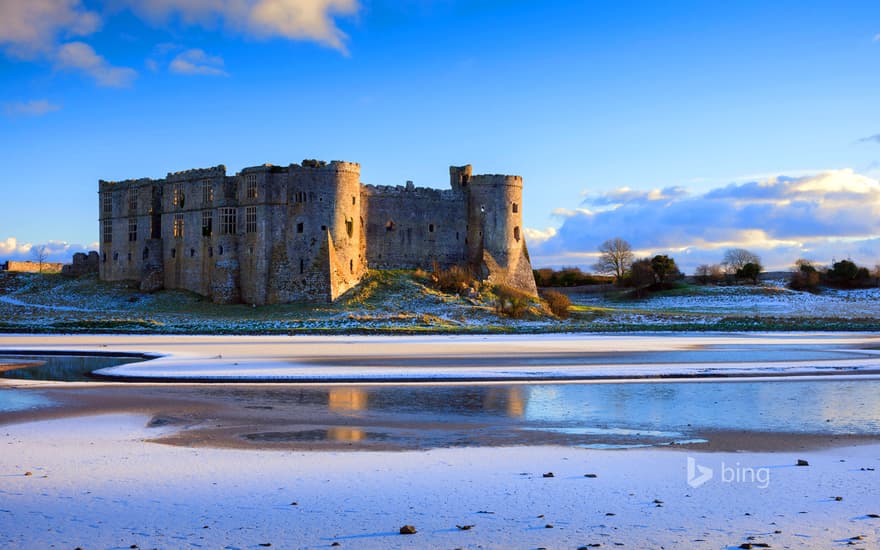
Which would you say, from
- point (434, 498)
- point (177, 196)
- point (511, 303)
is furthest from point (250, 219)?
point (434, 498)

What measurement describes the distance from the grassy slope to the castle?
58.9 inches

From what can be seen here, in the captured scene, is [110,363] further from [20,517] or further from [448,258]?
[448,258]

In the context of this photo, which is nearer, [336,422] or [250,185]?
[336,422]

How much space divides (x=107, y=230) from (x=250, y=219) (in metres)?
13.1

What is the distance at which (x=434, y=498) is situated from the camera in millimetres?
9148

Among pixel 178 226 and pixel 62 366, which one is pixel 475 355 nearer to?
pixel 62 366

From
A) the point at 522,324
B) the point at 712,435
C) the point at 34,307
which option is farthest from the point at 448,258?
A: the point at 712,435

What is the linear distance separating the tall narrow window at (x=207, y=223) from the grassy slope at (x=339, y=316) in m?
3.83

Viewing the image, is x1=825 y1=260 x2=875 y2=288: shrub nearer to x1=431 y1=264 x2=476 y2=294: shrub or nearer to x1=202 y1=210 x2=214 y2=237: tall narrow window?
x1=431 y1=264 x2=476 y2=294: shrub

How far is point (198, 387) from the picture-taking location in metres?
19.1

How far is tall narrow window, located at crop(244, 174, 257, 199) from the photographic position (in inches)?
2021

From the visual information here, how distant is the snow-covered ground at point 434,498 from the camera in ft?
25.8

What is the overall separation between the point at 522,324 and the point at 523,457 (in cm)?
3603

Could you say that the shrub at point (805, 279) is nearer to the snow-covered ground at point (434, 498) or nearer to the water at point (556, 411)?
the water at point (556, 411)
